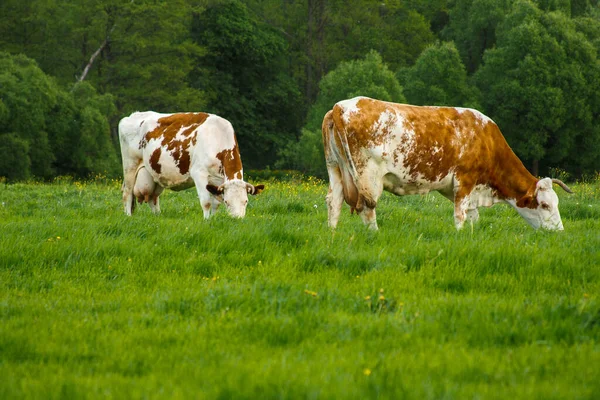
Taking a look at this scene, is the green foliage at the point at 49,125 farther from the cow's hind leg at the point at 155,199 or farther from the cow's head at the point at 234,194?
the cow's head at the point at 234,194

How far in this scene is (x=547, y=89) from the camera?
48.1 meters

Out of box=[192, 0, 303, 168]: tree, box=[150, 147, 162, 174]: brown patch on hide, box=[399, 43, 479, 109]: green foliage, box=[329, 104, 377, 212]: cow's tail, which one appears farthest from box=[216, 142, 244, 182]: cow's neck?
box=[192, 0, 303, 168]: tree

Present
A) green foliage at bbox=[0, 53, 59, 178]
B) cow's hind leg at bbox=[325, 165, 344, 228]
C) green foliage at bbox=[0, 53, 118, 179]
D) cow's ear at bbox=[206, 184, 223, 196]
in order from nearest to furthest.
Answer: cow's hind leg at bbox=[325, 165, 344, 228] → cow's ear at bbox=[206, 184, 223, 196] → green foliage at bbox=[0, 53, 118, 179] → green foliage at bbox=[0, 53, 59, 178]

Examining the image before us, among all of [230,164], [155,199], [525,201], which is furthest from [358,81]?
[525,201]

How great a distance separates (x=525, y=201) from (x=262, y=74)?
166 feet

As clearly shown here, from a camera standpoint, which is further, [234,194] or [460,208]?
[234,194]

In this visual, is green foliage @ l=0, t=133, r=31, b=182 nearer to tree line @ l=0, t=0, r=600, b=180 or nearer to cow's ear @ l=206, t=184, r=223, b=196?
tree line @ l=0, t=0, r=600, b=180

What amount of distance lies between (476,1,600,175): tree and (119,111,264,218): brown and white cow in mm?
38844

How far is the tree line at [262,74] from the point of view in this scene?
46.3 metres

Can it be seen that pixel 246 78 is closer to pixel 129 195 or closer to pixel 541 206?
pixel 129 195

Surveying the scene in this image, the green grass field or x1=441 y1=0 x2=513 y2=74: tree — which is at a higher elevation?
x1=441 y1=0 x2=513 y2=74: tree

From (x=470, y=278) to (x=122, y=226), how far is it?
4.51 metres

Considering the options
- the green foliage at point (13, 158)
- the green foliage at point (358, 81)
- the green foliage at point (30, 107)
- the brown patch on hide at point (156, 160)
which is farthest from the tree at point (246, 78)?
the brown patch on hide at point (156, 160)

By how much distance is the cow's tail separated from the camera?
390 inches
